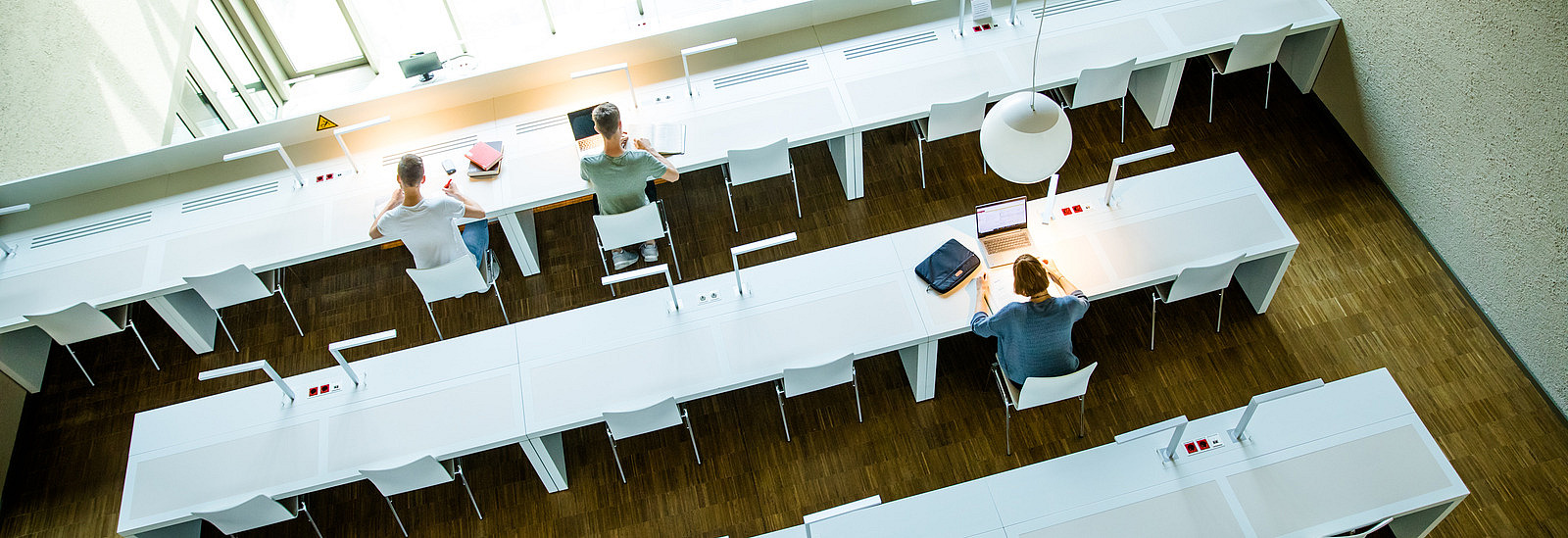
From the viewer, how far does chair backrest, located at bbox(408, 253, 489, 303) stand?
5.06 meters

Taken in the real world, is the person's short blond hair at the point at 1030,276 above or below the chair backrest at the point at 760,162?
below

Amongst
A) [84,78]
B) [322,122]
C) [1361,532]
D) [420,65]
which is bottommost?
[1361,532]

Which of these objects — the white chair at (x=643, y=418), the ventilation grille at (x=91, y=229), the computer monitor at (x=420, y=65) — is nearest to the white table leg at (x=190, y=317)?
the ventilation grille at (x=91, y=229)

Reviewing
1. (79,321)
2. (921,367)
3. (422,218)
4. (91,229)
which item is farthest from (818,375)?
(91,229)

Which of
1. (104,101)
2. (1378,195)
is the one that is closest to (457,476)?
(104,101)

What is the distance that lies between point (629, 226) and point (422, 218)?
1.03 m

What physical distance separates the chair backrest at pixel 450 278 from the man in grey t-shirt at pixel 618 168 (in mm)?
742

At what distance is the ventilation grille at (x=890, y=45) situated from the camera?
19.4ft

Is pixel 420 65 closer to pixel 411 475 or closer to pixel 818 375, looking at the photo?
pixel 411 475

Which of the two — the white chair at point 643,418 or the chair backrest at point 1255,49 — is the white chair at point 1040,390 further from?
the chair backrest at point 1255,49

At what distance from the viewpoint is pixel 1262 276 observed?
16.8ft

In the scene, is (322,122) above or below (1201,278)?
above

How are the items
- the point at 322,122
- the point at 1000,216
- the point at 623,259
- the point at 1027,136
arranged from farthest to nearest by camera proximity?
the point at 623,259, the point at 322,122, the point at 1000,216, the point at 1027,136

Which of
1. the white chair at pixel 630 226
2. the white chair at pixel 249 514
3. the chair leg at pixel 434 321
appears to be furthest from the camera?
the chair leg at pixel 434 321
